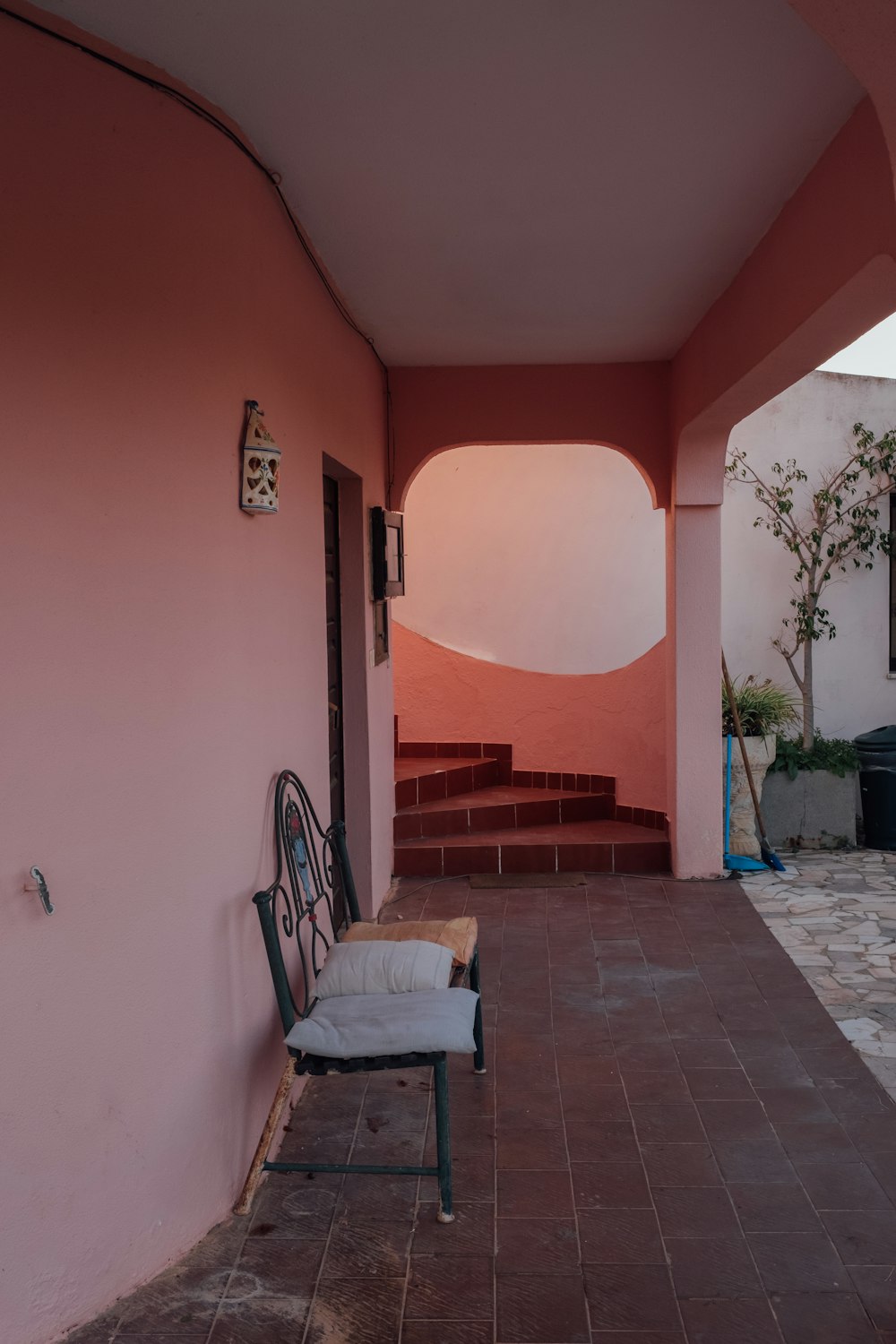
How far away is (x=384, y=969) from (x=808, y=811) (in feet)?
13.7

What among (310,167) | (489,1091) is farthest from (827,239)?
(489,1091)

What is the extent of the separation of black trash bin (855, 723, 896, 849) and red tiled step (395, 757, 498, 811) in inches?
91.7

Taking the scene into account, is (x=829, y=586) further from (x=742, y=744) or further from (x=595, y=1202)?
(x=595, y=1202)

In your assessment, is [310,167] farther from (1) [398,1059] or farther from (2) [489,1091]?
(2) [489,1091]

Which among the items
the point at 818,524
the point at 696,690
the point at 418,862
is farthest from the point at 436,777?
the point at 818,524

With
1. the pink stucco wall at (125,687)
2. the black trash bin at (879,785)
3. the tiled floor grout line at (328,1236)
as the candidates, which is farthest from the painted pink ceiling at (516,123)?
the black trash bin at (879,785)

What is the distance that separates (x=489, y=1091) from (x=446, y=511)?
15.8 feet

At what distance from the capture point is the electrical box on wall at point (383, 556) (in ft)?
16.8

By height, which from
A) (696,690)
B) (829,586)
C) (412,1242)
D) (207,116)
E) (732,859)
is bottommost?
(412,1242)

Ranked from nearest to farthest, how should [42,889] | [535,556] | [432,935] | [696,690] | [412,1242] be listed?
[42,889] < [412,1242] < [432,935] < [696,690] < [535,556]

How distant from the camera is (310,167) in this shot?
118 inches

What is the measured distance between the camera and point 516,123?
9.00 ft

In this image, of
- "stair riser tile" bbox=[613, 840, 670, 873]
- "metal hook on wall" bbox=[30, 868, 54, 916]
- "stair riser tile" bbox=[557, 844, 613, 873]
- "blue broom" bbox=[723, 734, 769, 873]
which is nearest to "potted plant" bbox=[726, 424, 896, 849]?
"blue broom" bbox=[723, 734, 769, 873]

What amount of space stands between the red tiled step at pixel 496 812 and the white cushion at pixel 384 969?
9.62 feet
